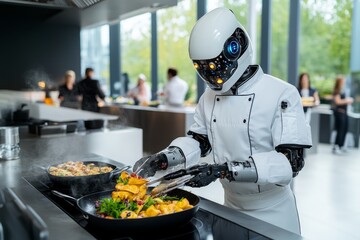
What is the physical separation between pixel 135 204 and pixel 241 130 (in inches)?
21.9

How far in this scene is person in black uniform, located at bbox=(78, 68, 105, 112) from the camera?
3.69 meters

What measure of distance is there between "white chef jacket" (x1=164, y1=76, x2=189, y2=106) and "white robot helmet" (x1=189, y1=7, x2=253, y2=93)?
511 centimetres

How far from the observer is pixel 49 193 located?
1.49 meters

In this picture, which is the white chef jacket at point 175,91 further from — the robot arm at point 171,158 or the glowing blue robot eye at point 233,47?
the glowing blue robot eye at point 233,47

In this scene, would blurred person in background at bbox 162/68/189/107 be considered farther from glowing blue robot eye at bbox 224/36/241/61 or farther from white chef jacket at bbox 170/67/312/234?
glowing blue robot eye at bbox 224/36/241/61

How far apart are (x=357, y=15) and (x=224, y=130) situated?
649 centimetres

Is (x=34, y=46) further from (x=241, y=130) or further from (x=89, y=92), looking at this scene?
(x=241, y=130)

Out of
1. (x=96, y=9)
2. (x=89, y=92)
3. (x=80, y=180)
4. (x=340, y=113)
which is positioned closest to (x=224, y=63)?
(x=80, y=180)

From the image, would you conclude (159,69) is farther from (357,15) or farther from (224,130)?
(224,130)

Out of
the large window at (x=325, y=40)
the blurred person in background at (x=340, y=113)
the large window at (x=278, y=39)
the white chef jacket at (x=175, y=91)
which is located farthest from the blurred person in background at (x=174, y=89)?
the large window at (x=325, y=40)

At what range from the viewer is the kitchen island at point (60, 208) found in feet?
3.59

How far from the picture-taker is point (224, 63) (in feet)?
4.68

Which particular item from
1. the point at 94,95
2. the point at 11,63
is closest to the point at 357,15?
the point at 94,95

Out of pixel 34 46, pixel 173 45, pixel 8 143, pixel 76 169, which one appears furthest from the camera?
pixel 173 45
